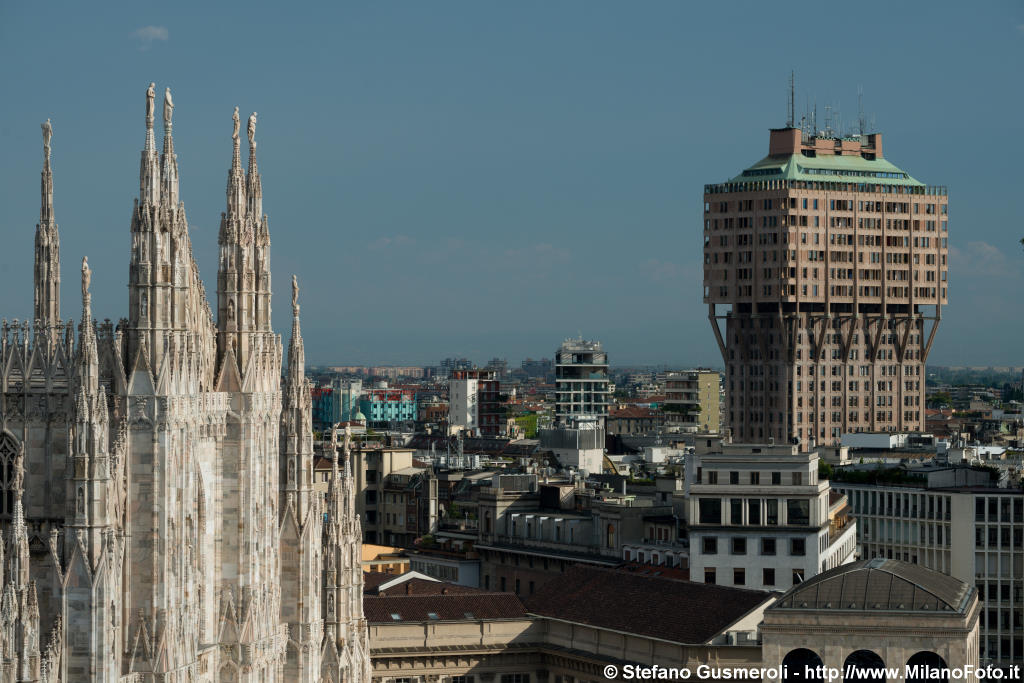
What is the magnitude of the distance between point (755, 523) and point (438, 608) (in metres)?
19.1

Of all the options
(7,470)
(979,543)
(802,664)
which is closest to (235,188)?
(7,470)

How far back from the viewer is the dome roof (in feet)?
274

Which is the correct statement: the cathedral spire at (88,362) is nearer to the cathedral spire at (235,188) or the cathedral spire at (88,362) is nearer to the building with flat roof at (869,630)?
the cathedral spire at (235,188)

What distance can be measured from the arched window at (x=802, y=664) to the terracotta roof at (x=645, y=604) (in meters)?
4.04

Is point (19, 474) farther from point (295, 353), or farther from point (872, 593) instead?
point (872, 593)

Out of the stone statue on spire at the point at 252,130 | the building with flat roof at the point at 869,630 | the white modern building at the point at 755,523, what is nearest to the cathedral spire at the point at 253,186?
the stone statue on spire at the point at 252,130

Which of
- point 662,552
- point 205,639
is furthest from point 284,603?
point 662,552

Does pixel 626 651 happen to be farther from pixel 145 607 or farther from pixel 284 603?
pixel 145 607

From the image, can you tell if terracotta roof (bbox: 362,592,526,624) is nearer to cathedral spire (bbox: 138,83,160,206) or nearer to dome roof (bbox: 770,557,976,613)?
dome roof (bbox: 770,557,976,613)

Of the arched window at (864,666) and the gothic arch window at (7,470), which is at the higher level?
the gothic arch window at (7,470)

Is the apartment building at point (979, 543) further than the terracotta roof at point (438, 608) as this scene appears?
Yes

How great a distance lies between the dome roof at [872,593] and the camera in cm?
8356

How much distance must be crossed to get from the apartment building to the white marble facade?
6324cm

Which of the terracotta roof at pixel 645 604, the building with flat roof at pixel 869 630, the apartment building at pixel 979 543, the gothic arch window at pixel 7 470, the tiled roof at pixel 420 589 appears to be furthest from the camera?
the apartment building at pixel 979 543
